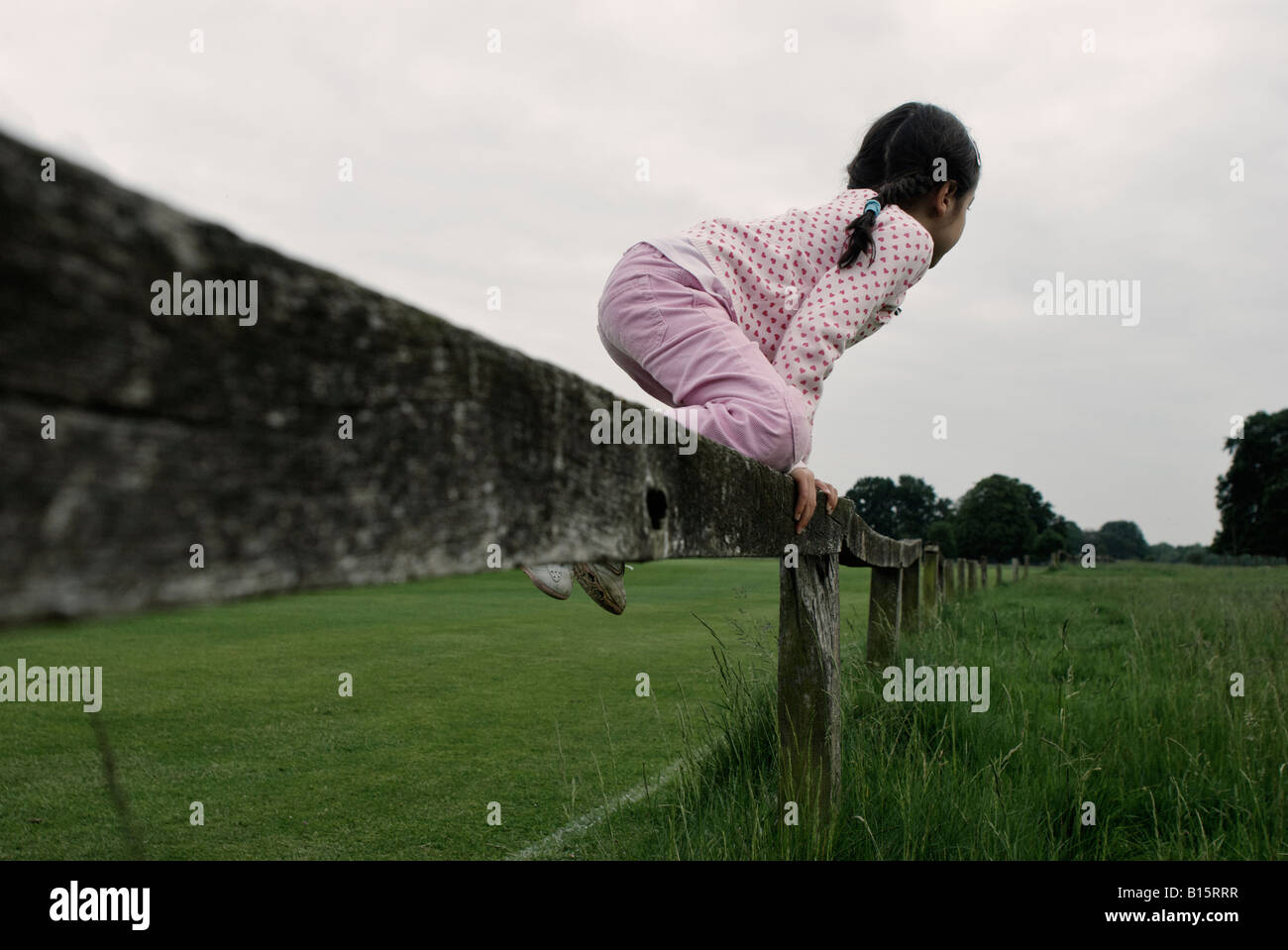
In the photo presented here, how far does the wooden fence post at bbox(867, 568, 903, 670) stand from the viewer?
176 inches

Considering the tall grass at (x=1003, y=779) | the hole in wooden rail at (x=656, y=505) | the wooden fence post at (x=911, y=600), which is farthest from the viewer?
the wooden fence post at (x=911, y=600)

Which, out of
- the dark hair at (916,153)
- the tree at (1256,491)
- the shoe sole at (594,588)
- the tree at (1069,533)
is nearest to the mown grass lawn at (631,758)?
the shoe sole at (594,588)

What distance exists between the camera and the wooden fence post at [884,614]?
4.47m

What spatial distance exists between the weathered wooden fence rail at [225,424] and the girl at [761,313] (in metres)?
1.08

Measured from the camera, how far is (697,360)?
195 centimetres

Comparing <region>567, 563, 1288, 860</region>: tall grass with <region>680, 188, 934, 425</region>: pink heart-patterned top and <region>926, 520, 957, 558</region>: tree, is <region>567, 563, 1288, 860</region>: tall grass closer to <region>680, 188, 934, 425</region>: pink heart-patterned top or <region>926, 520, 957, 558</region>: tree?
<region>680, 188, 934, 425</region>: pink heart-patterned top

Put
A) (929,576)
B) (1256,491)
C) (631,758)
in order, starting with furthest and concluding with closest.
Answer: (1256,491) < (929,576) < (631,758)

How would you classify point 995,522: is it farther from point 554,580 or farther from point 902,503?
point 554,580

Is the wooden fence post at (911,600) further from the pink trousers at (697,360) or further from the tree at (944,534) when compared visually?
the tree at (944,534)

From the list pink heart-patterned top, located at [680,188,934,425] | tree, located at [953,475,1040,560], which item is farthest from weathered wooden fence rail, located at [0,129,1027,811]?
tree, located at [953,475,1040,560]

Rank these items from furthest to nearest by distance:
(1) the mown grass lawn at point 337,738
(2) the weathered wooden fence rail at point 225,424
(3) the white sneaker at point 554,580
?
(1) the mown grass lawn at point 337,738 → (3) the white sneaker at point 554,580 → (2) the weathered wooden fence rail at point 225,424

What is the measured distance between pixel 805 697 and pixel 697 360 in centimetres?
93

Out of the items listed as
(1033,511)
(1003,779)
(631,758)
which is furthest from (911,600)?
(1033,511)

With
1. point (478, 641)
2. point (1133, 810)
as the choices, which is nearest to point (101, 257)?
point (1133, 810)
